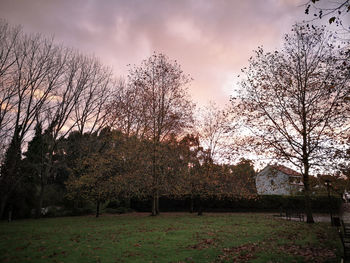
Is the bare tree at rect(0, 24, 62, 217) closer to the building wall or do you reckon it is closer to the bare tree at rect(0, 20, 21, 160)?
the bare tree at rect(0, 20, 21, 160)

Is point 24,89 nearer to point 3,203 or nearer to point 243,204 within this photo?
point 3,203

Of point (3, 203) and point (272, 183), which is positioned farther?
point (3, 203)

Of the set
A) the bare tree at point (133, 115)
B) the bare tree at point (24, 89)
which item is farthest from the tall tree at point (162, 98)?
the bare tree at point (24, 89)

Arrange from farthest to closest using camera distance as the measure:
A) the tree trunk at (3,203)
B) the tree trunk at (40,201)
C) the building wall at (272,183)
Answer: the tree trunk at (40,201), the tree trunk at (3,203), the building wall at (272,183)

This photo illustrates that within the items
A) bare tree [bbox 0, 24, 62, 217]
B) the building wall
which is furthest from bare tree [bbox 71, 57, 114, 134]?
the building wall

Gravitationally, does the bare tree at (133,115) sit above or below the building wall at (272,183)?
above

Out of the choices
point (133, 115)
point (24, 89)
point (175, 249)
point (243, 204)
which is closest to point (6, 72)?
point (24, 89)

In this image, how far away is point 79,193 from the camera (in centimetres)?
2361

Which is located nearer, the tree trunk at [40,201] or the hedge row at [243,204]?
the tree trunk at [40,201]

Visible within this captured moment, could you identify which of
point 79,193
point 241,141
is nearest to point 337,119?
point 241,141

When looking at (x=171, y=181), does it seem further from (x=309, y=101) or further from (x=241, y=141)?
(x=309, y=101)

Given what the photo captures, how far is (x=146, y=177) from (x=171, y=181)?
110 inches

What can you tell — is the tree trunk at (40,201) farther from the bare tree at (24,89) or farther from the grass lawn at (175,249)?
the grass lawn at (175,249)

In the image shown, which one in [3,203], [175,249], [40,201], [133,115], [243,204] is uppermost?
[133,115]
